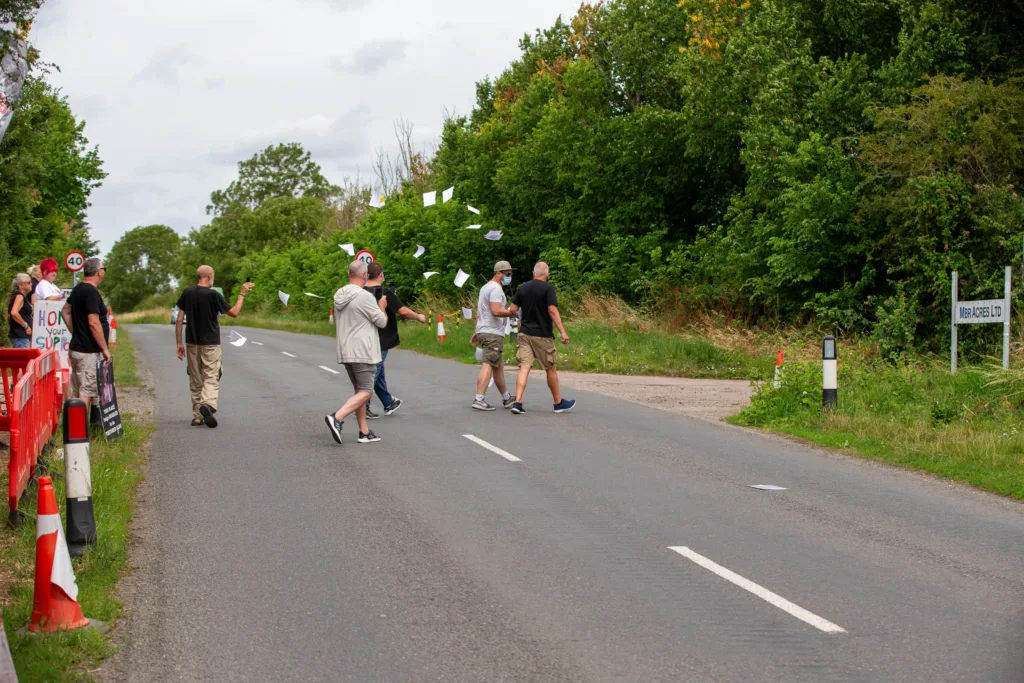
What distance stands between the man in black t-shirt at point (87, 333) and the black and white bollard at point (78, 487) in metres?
5.15

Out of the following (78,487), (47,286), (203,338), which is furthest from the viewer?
(47,286)

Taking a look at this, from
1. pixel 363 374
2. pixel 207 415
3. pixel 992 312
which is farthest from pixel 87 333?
pixel 992 312

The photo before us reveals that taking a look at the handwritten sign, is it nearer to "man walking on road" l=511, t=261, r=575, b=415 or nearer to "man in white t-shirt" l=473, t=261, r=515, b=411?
"man in white t-shirt" l=473, t=261, r=515, b=411

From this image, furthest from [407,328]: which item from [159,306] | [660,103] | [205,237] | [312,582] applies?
[159,306]

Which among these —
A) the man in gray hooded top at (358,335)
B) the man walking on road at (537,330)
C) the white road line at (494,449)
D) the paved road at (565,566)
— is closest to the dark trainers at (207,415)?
the paved road at (565,566)

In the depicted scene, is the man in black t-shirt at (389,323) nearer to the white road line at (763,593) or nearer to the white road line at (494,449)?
the white road line at (494,449)

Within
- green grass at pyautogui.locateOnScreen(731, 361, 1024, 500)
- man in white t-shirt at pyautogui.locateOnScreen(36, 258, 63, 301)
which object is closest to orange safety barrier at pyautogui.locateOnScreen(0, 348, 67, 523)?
man in white t-shirt at pyautogui.locateOnScreen(36, 258, 63, 301)

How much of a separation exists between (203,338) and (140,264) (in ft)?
414

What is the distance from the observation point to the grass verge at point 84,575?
5227 millimetres

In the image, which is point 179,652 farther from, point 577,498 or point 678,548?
point 577,498

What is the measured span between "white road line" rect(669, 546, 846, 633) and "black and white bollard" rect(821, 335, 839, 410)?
736 centimetres

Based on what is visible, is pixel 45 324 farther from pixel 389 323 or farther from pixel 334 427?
pixel 334 427

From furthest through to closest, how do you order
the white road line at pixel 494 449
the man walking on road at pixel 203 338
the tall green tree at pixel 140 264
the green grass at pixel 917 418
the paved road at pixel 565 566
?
the tall green tree at pixel 140 264
the man walking on road at pixel 203 338
the white road line at pixel 494 449
the green grass at pixel 917 418
the paved road at pixel 565 566

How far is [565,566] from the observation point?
7.03 meters
